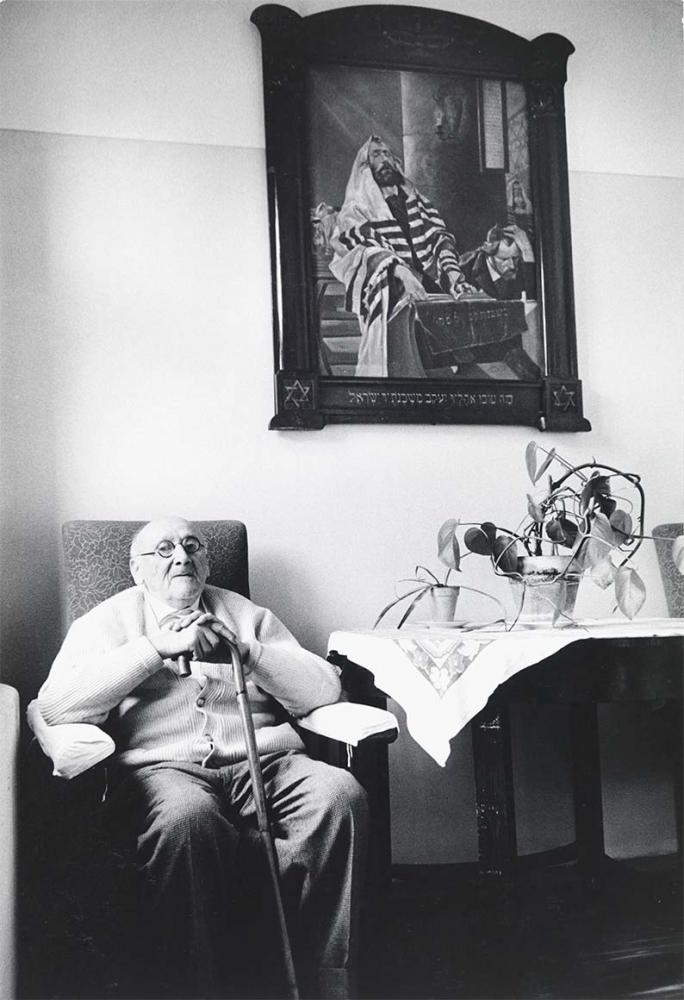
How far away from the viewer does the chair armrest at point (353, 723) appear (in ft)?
6.61

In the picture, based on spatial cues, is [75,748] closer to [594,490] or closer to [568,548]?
[568,548]

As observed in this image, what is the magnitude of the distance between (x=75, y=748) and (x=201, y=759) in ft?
1.16

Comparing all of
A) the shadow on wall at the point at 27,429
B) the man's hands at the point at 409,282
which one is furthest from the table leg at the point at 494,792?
the man's hands at the point at 409,282

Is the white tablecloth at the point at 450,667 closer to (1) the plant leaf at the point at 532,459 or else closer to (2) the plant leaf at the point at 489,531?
(2) the plant leaf at the point at 489,531

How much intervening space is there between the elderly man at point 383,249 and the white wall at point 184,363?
0.26m

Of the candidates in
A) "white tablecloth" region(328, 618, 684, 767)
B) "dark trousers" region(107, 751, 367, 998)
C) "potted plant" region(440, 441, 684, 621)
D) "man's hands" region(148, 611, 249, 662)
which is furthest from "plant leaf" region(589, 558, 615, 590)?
"man's hands" region(148, 611, 249, 662)

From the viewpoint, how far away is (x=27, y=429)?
2664mm

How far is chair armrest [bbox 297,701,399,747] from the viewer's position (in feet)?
6.61

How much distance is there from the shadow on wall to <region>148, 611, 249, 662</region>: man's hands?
70 centimetres

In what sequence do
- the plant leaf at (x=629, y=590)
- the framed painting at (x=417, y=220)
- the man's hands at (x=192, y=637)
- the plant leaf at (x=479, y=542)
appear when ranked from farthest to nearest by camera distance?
1. the framed painting at (x=417, y=220)
2. the plant leaf at (x=479, y=542)
3. the plant leaf at (x=629, y=590)
4. the man's hands at (x=192, y=637)

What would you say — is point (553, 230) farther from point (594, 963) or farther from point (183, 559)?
point (594, 963)

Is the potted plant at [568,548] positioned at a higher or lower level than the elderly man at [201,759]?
higher

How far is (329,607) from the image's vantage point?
2.87 m

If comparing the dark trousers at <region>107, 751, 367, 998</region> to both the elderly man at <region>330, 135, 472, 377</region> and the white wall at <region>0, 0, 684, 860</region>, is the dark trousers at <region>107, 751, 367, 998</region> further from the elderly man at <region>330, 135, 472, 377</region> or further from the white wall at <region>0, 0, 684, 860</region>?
the elderly man at <region>330, 135, 472, 377</region>
